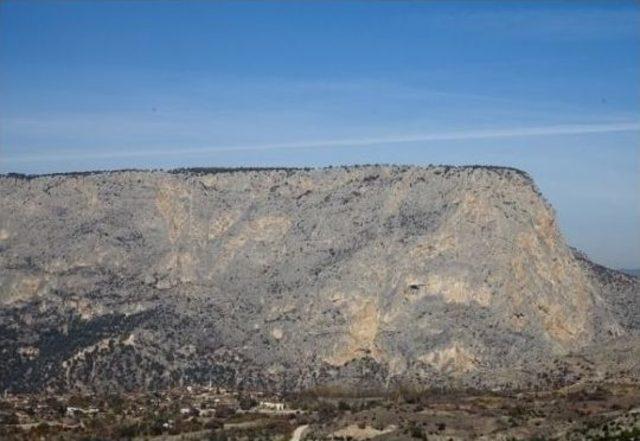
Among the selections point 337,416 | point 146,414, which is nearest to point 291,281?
point 146,414

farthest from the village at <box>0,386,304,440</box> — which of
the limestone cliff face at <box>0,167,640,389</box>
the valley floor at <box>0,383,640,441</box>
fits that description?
the limestone cliff face at <box>0,167,640,389</box>

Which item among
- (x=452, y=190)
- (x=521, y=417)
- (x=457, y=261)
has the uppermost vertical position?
(x=452, y=190)

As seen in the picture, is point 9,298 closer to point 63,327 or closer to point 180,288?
point 63,327

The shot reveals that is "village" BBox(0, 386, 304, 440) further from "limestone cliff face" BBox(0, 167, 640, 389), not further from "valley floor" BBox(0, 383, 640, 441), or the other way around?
"limestone cliff face" BBox(0, 167, 640, 389)

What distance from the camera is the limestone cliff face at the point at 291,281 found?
5118 inches

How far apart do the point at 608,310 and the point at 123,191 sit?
223ft

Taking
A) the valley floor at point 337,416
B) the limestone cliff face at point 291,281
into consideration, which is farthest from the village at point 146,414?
the limestone cliff face at point 291,281

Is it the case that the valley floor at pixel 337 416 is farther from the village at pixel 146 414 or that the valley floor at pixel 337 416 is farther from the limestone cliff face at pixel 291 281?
the limestone cliff face at pixel 291 281

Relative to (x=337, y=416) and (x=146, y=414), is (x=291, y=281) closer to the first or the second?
(x=146, y=414)

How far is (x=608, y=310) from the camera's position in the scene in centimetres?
14038

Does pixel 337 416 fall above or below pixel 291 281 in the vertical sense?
below

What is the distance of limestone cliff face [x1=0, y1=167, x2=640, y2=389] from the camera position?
130 metres

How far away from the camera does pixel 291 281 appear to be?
14438cm

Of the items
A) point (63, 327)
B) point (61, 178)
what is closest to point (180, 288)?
point (63, 327)
